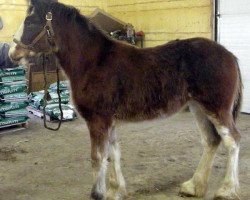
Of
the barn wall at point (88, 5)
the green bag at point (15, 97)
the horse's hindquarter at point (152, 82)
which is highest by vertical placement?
the barn wall at point (88, 5)

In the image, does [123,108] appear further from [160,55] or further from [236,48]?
[236,48]

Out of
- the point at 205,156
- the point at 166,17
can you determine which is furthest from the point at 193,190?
the point at 166,17

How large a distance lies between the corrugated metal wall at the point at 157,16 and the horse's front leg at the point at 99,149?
155 inches

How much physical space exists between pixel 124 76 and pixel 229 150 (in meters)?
0.90

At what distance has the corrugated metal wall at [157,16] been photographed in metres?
5.94

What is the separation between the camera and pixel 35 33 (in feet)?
7.95

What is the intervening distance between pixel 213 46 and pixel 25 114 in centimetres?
313

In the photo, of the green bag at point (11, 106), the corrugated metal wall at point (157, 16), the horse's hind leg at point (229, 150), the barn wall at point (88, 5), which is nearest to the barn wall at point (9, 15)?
the corrugated metal wall at point (157, 16)

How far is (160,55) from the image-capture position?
8.26ft

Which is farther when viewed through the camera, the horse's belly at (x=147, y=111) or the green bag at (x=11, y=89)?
the green bag at (x=11, y=89)

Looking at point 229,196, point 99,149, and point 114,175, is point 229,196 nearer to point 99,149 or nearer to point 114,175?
point 114,175

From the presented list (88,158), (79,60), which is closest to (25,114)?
(88,158)

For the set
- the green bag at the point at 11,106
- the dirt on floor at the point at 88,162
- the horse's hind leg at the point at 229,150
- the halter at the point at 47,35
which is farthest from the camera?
the green bag at the point at 11,106

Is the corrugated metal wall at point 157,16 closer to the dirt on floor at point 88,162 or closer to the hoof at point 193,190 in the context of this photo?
the dirt on floor at point 88,162
